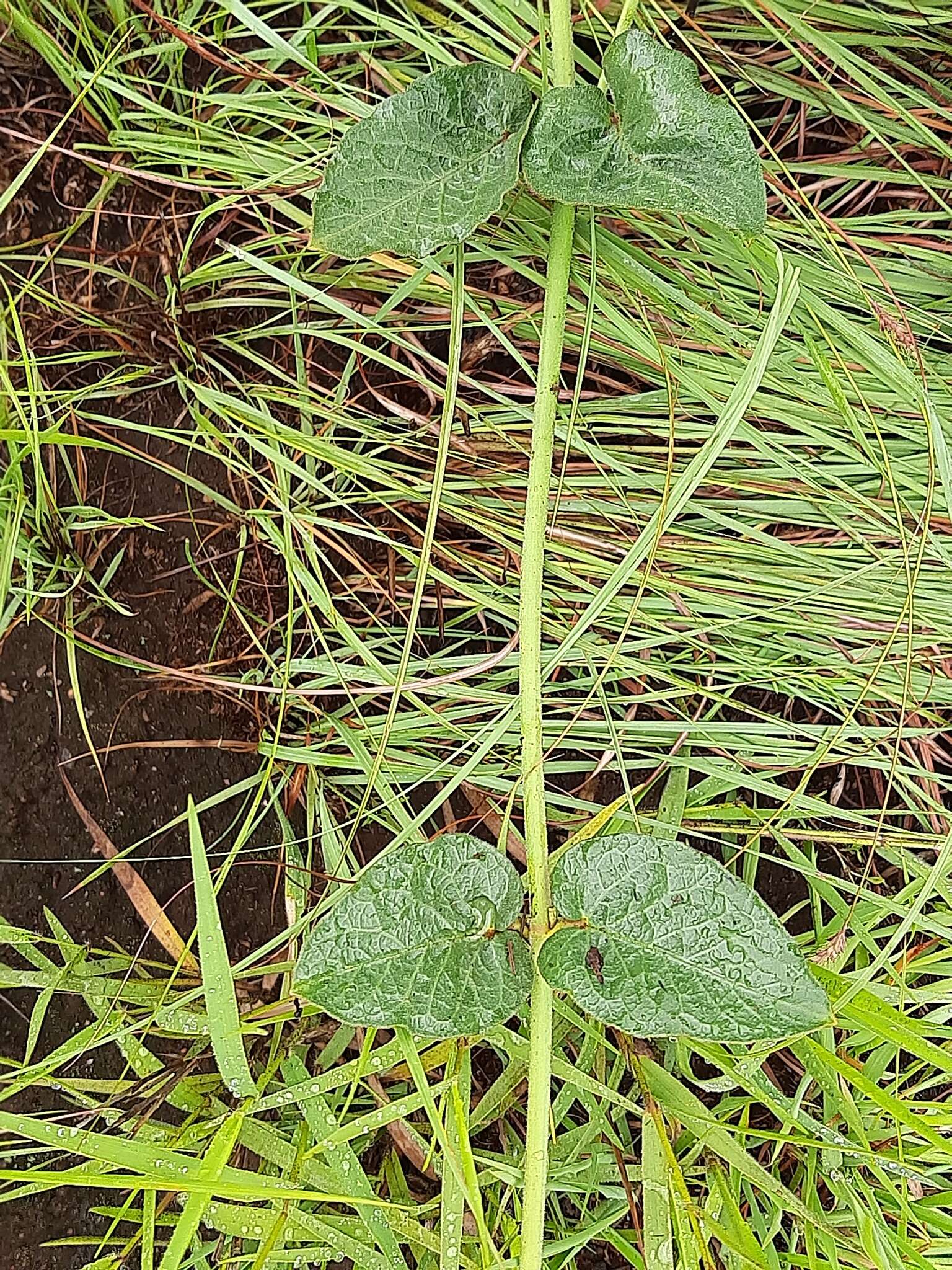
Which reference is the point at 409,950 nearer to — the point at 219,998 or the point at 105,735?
the point at 219,998

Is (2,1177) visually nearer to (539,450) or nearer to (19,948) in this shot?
(19,948)

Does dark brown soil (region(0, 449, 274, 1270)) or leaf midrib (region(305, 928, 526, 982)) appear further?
dark brown soil (region(0, 449, 274, 1270))

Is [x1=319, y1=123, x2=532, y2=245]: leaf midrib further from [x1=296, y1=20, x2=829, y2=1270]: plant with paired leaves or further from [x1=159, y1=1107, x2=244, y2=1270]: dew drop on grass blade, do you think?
[x1=159, y1=1107, x2=244, y2=1270]: dew drop on grass blade

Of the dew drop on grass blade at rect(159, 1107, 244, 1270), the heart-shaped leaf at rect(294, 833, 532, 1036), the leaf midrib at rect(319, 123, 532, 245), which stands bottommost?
the dew drop on grass blade at rect(159, 1107, 244, 1270)

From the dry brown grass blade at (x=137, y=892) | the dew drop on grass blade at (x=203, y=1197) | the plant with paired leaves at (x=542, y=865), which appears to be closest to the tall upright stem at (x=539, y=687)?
the plant with paired leaves at (x=542, y=865)

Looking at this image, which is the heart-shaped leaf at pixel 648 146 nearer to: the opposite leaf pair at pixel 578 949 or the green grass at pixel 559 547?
the green grass at pixel 559 547

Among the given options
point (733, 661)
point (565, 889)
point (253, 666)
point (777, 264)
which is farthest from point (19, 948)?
point (777, 264)

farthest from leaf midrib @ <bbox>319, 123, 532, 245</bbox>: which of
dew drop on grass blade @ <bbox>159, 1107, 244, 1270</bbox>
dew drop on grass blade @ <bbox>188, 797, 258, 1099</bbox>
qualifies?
dew drop on grass blade @ <bbox>159, 1107, 244, 1270</bbox>

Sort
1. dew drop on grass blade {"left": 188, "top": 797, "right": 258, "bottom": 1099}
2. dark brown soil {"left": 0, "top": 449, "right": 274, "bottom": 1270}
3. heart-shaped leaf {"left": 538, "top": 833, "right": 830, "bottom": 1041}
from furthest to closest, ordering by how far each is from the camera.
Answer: dark brown soil {"left": 0, "top": 449, "right": 274, "bottom": 1270} < dew drop on grass blade {"left": 188, "top": 797, "right": 258, "bottom": 1099} < heart-shaped leaf {"left": 538, "top": 833, "right": 830, "bottom": 1041}
